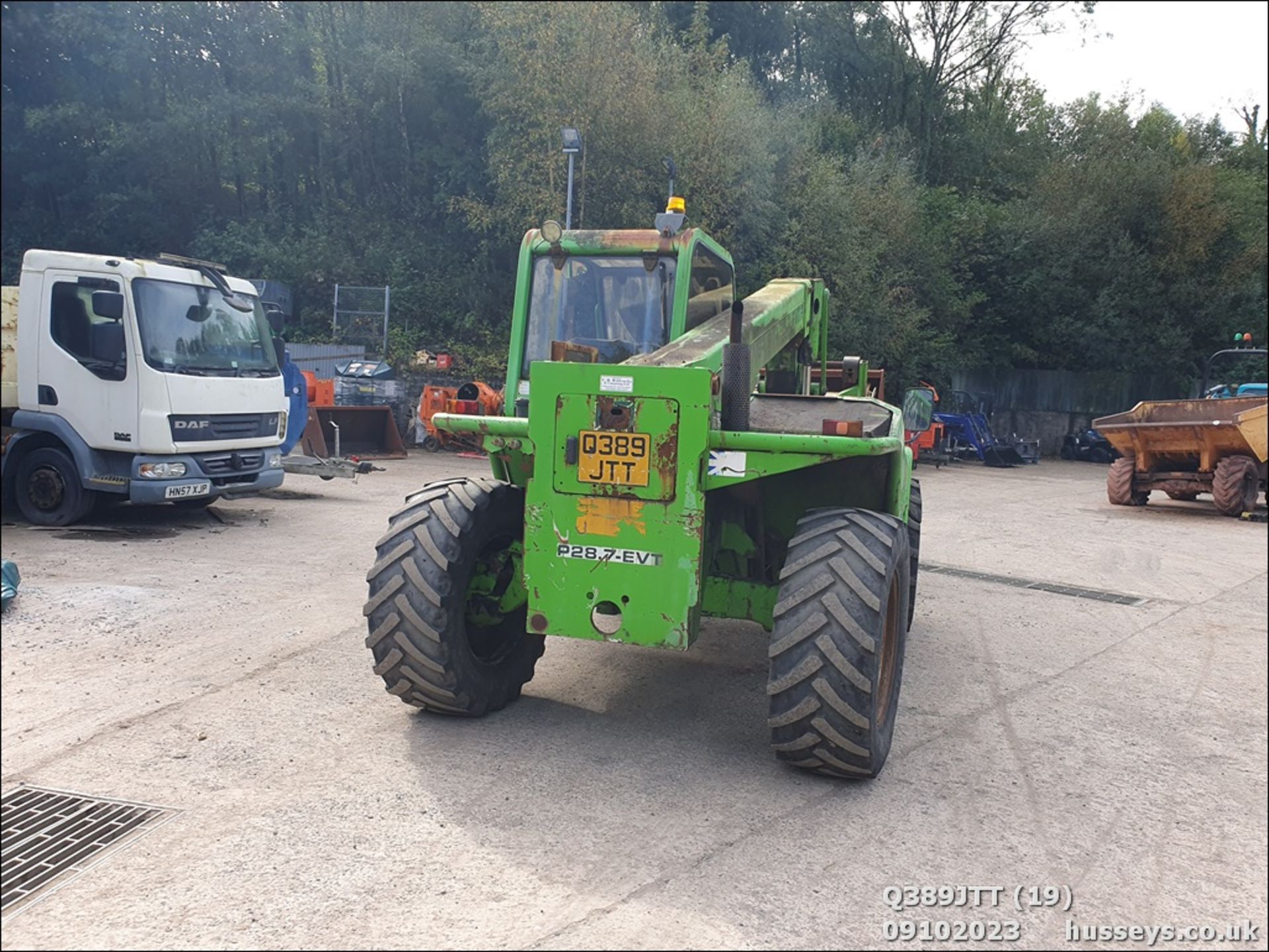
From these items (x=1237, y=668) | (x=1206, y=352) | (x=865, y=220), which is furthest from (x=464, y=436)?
(x=865, y=220)

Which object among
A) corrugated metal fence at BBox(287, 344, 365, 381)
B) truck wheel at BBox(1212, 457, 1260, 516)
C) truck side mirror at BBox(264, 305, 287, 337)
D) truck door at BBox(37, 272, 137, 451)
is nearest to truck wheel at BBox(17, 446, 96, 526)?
truck door at BBox(37, 272, 137, 451)

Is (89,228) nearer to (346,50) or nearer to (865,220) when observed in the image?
(346,50)

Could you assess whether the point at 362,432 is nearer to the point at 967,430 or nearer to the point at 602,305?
the point at 602,305

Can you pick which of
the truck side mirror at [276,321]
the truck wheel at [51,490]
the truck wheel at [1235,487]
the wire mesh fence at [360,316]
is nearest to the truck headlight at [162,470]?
the truck wheel at [51,490]

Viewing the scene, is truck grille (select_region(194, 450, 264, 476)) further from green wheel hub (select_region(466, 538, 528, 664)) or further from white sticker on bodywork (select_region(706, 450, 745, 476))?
white sticker on bodywork (select_region(706, 450, 745, 476))

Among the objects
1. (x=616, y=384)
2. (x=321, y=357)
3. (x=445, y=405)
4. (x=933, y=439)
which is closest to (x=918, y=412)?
(x=933, y=439)

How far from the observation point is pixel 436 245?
1054 inches

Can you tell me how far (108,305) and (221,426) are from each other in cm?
151

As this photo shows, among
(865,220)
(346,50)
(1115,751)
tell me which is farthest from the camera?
(865,220)

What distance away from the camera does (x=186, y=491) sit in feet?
31.8

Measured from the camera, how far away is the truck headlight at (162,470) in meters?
9.41

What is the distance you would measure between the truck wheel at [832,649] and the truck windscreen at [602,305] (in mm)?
2828

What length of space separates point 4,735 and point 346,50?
19660mm

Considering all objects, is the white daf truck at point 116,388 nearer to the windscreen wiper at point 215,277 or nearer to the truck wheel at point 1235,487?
the windscreen wiper at point 215,277
